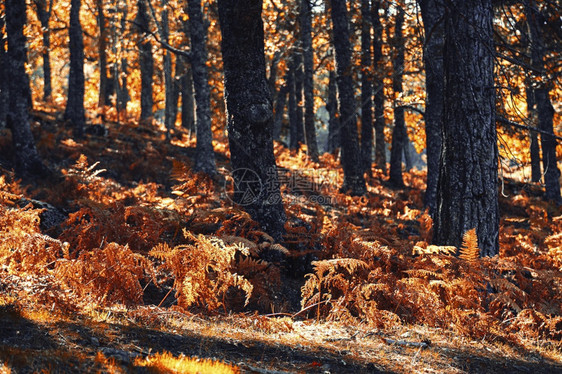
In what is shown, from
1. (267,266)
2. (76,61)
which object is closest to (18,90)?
(76,61)

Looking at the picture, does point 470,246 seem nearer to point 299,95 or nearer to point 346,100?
point 346,100

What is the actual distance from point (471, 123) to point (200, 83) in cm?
852

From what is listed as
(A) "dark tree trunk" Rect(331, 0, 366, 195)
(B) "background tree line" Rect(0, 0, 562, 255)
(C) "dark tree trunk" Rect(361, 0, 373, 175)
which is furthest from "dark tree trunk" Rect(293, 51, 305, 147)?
(A) "dark tree trunk" Rect(331, 0, 366, 195)

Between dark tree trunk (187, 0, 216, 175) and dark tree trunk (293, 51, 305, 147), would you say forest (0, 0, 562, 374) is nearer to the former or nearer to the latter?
dark tree trunk (187, 0, 216, 175)

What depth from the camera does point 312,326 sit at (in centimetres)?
501

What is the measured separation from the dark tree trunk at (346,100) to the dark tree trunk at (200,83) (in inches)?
145

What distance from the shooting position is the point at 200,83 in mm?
12789

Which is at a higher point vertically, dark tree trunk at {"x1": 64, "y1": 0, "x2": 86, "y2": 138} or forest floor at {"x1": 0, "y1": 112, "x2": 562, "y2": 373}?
dark tree trunk at {"x1": 64, "y1": 0, "x2": 86, "y2": 138}

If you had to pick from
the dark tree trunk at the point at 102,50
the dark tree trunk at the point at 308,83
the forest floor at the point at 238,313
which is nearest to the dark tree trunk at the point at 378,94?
the dark tree trunk at the point at 308,83

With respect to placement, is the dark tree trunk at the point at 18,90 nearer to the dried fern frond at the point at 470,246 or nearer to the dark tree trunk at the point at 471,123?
the dark tree trunk at the point at 471,123

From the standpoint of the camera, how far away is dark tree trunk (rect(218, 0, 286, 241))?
21.8ft

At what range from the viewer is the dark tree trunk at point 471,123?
5898 mm

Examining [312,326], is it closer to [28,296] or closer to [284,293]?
[284,293]

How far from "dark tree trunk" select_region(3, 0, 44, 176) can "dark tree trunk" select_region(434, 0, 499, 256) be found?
892 centimetres
